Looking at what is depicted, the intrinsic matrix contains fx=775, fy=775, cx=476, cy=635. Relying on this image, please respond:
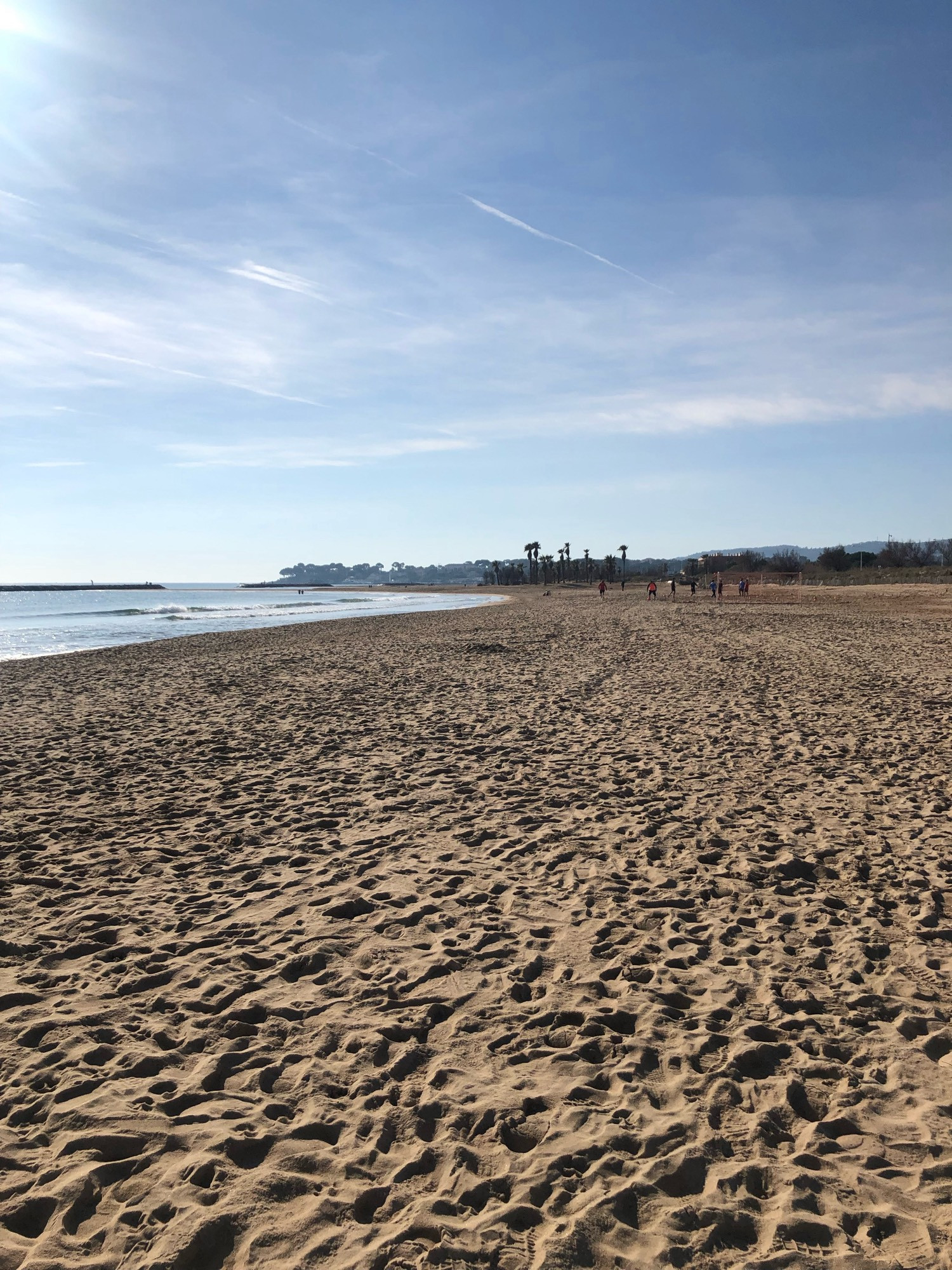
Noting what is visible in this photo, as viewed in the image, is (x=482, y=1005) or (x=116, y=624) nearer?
(x=482, y=1005)

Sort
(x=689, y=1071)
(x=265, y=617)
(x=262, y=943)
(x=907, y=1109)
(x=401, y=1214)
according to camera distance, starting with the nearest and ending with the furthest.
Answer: (x=401, y=1214), (x=907, y=1109), (x=689, y=1071), (x=262, y=943), (x=265, y=617)

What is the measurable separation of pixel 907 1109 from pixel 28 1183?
3.64 m

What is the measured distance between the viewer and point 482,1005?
425 cm

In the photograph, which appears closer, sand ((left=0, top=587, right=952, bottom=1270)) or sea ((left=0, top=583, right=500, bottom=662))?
sand ((left=0, top=587, right=952, bottom=1270))

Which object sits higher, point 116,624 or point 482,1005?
point 116,624

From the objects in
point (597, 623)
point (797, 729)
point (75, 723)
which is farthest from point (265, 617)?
point (797, 729)

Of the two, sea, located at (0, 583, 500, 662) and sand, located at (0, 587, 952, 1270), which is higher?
sea, located at (0, 583, 500, 662)

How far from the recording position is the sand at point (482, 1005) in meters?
2.86

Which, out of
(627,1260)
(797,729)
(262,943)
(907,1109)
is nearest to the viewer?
(627,1260)

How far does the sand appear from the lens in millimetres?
2859

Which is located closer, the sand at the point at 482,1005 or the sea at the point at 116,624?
the sand at the point at 482,1005

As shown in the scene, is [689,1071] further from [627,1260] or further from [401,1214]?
[401,1214]

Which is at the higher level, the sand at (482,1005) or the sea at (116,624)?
the sea at (116,624)

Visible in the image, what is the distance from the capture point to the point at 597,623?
32.0 m
